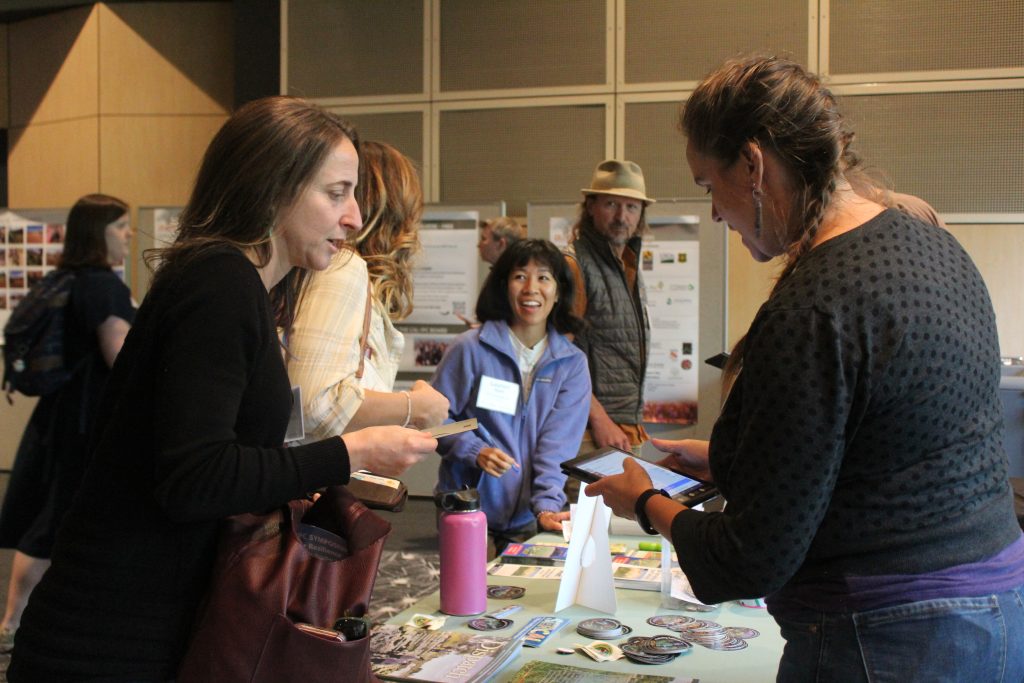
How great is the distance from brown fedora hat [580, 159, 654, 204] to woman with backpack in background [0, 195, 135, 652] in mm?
1714

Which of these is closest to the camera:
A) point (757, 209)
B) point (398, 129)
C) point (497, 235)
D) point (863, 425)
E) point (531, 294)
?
point (863, 425)

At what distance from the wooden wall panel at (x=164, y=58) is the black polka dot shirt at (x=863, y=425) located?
267 inches

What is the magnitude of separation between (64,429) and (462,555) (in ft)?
5.99

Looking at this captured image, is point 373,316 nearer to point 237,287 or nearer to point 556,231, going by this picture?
point 237,287

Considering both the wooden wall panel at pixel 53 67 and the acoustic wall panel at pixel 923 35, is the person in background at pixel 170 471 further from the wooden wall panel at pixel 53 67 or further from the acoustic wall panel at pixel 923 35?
the wooden wall panel at pixel 53 67

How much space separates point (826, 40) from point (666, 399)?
2099 mm

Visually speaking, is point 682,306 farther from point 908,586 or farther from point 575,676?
point 908,586

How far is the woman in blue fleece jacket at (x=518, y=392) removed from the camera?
261 cm

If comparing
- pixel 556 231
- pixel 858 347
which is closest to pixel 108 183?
pixel 556 231

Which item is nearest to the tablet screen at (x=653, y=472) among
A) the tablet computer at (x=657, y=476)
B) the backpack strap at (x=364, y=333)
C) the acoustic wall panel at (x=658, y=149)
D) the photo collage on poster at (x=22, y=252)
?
the tablet computer at (x=657, y=476)

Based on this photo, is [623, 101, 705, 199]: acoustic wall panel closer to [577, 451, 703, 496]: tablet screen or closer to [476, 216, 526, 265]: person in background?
[476, 216, 526, 265]: person in background

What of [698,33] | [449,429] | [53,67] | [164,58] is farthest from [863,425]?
[53,67]

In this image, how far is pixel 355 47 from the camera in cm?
579

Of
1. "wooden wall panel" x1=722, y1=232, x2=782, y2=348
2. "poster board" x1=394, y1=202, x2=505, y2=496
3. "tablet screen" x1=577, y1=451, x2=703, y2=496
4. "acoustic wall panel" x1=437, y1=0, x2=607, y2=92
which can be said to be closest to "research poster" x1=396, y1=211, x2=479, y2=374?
"poster board" x1=394, y1=202, x2=505, y2=496
